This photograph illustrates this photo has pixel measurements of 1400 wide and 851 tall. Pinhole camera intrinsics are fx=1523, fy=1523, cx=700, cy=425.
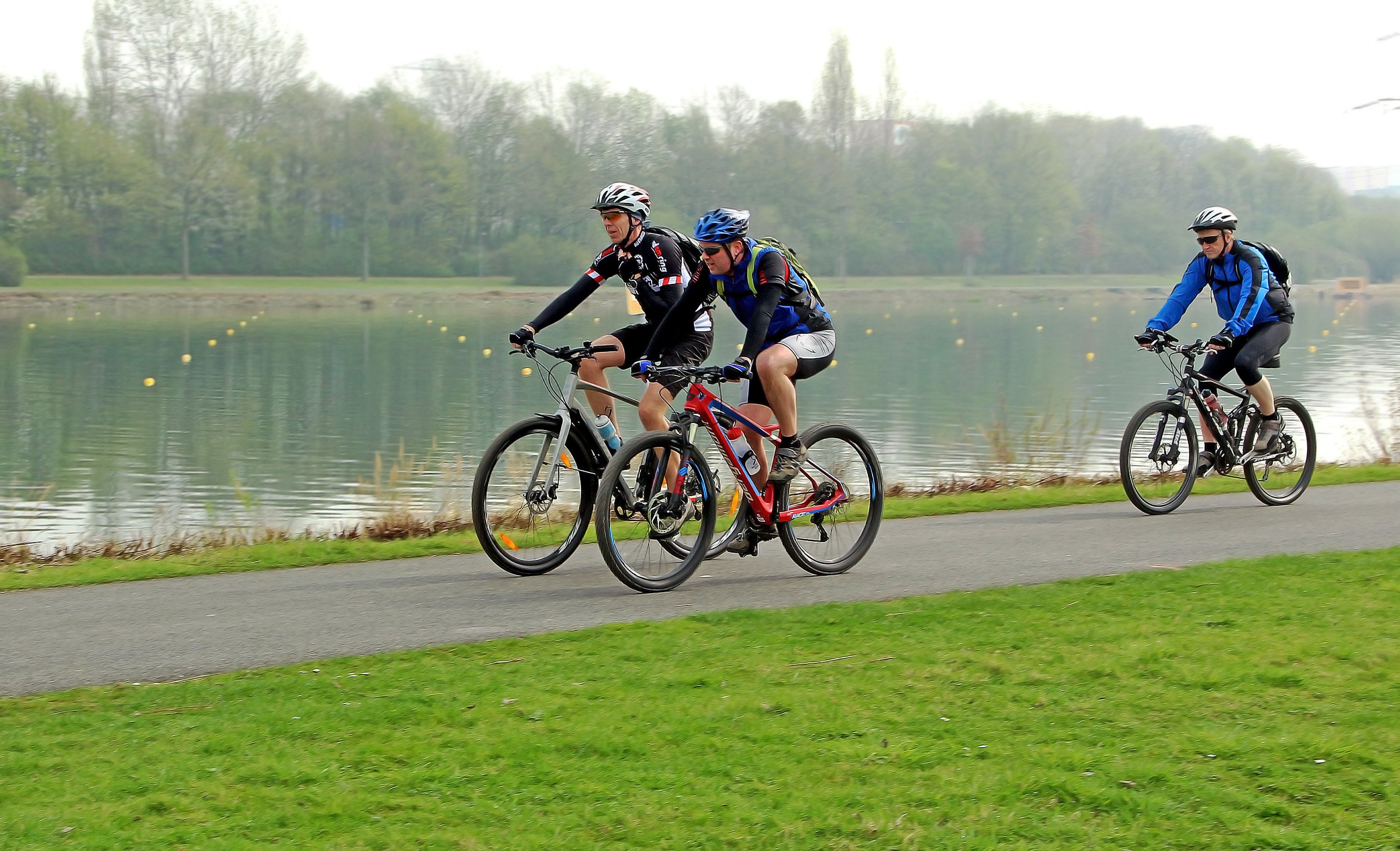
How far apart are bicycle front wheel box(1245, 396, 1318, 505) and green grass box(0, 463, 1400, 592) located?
282mm

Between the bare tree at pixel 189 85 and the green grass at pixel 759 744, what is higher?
the bare tree at pixel 189 85

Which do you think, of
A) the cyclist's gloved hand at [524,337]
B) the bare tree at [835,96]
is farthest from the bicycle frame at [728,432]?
the bare tree at [835,96]

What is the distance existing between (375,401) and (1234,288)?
21113 millimetres

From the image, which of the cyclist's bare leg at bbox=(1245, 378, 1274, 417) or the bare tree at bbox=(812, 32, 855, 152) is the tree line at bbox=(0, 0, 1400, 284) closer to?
the bare tree at bbox=(812, 32, 855, 152)

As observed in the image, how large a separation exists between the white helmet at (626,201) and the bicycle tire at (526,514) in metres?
1.24

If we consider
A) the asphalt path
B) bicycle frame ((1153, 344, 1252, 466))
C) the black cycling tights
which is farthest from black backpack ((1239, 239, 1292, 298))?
the asphalt path

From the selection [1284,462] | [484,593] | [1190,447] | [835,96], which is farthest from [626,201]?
[835,96]

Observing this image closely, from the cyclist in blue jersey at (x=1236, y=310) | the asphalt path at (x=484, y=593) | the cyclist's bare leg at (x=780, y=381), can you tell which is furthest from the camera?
the cyclist in blue jersey at (x=1236, y=310)

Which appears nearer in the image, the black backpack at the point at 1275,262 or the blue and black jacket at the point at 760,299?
the blue and black jacket at the point at 760,299

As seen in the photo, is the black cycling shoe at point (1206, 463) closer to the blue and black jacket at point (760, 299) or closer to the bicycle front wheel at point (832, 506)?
the bicycle front wheel at point (832, 506)

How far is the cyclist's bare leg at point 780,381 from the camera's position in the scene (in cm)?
804

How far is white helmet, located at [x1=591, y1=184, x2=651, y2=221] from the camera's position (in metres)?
8.25

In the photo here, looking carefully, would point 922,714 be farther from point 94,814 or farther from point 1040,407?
point 1040,407

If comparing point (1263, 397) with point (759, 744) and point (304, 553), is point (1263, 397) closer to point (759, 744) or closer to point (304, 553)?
point (304, 553)
